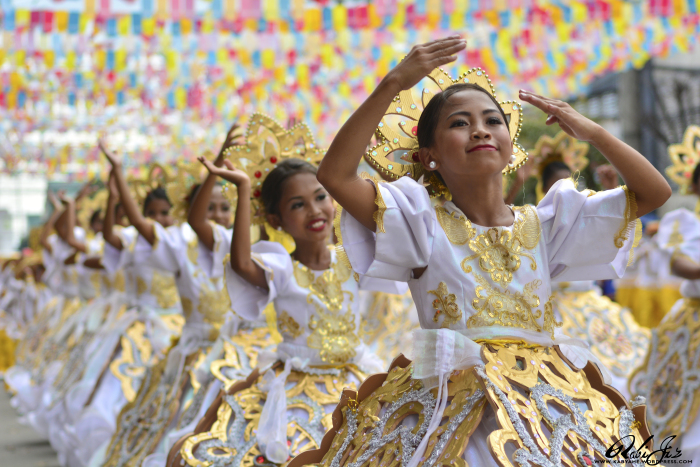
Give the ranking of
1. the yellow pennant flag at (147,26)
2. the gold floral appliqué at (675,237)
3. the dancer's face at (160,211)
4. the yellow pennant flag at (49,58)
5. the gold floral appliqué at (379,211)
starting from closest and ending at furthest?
the gold floral appliqué at (379,211) < the gold floral appliqué at (675,237) < the dancer's face at (160,211) < the yellow pennant flag at (147,26) < the yellow pennant flag at (49,58)

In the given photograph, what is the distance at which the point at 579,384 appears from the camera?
7.47ft

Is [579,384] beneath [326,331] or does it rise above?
above

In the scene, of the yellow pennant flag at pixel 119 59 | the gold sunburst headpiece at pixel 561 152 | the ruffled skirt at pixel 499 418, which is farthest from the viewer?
the yellow pennant flag at pixel 119 59

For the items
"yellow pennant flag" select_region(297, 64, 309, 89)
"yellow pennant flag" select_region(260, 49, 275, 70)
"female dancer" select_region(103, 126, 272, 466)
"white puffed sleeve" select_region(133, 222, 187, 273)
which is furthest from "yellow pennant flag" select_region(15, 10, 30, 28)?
"white puffed sleeve" select_region(133, 222, 187, 273)

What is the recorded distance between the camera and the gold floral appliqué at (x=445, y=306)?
2.29m

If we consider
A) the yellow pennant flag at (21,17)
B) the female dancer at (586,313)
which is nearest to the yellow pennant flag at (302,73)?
the yellow pennant flag at (21,17)

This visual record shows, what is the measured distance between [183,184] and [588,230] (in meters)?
3.14

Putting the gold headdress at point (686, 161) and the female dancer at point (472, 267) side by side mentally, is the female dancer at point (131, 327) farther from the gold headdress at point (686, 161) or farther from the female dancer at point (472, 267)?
the female dancer at point (472, 267)

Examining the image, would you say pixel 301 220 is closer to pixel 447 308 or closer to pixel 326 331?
pixel 326 331

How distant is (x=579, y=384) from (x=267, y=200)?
1.79 m

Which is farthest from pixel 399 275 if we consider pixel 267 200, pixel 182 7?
pixel 182 7

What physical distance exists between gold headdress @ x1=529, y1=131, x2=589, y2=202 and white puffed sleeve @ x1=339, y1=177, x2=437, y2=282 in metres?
3.51

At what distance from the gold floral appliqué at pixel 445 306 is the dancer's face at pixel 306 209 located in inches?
46.8

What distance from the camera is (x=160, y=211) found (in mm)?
6066
